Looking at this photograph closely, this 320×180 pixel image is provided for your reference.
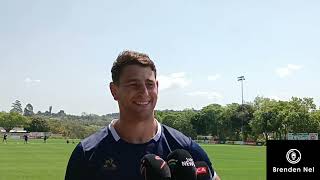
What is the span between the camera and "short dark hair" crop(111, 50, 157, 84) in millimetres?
3416

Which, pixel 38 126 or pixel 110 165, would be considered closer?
pixel 110 165

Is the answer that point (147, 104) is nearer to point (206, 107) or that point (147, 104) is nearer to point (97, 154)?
point (97, 154)

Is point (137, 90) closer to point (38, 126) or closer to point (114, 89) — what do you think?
point (114, 89)

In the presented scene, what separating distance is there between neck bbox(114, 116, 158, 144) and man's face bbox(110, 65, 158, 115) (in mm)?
91

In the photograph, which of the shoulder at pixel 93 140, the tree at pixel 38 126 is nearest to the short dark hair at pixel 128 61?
the shoulder at pixel 93 140

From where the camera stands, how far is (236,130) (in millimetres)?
127688

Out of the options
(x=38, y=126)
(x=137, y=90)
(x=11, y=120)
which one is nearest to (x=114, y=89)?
(x=137, y=90)

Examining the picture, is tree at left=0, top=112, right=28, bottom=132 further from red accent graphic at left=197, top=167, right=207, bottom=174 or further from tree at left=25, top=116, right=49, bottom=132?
red accent graphic at left=197, top=167, right=207, bottom=174

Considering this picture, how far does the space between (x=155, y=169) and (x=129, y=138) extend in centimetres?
81

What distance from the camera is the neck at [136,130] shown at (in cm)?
351

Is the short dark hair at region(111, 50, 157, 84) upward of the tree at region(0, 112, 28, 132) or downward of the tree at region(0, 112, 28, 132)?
downward

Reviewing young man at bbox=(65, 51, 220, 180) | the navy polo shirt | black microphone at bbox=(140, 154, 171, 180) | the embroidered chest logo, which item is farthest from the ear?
black microphone at bbox=(140, 154, 171, 180)

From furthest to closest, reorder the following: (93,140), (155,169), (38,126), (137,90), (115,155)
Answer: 1. (38,126)
2. (93,140)
3. (115,155)
4. (137,90)
5. (155,169)

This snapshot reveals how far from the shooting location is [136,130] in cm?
352
